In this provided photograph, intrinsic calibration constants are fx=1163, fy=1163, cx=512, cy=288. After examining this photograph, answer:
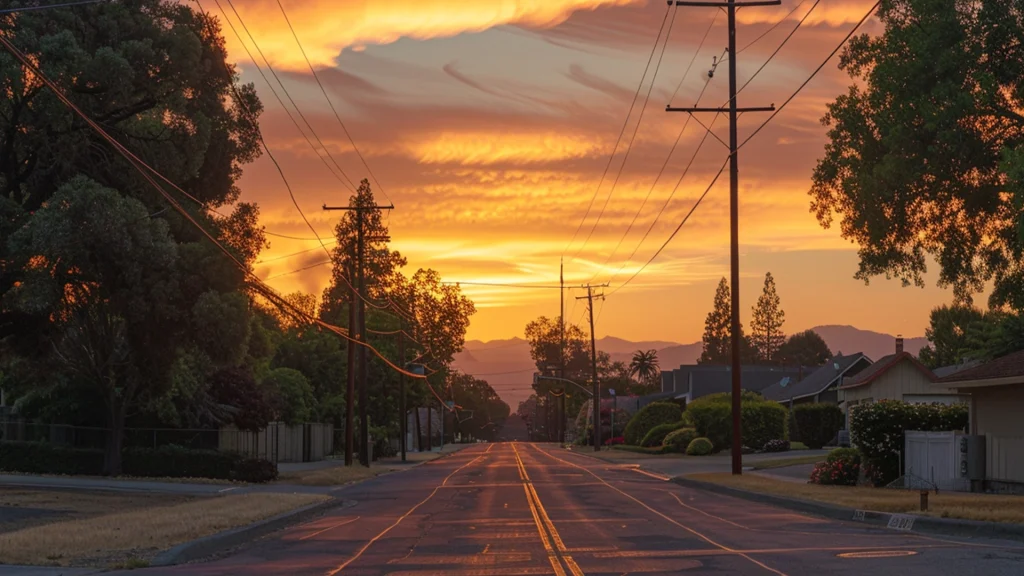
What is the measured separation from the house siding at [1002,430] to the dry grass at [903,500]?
66.1 inches

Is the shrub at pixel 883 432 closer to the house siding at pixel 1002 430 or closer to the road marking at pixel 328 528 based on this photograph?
the house siding at pixel 1002 430

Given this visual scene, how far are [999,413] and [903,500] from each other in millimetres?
7353

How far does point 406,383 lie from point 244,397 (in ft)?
123

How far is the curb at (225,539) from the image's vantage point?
18.2 metres

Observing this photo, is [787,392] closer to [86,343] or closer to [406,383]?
[406,383]

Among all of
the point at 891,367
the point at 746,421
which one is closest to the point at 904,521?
the point at 891,367

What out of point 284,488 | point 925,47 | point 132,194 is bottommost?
point 284,488

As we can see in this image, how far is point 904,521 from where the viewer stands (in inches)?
895

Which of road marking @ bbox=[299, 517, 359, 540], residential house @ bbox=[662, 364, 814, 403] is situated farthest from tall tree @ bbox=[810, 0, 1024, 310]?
residential house @ bbox=[662, 364, 814, 403]

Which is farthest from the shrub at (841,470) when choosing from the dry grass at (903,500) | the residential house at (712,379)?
the residential house at (712,379)

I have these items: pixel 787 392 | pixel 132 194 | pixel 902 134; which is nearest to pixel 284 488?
pixel 132 194

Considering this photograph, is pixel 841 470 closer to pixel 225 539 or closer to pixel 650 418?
pixel 225 539

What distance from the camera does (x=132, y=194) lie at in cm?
3272

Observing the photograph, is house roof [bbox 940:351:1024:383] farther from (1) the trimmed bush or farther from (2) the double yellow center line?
(1) the trimmed bush
